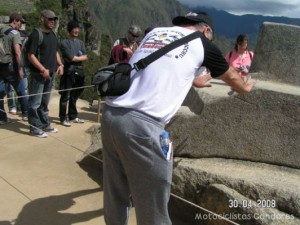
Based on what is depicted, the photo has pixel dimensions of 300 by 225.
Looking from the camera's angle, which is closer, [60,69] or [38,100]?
[38,100]

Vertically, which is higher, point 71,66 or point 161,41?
point 161,41

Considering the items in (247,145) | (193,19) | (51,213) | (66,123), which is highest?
(193,19)

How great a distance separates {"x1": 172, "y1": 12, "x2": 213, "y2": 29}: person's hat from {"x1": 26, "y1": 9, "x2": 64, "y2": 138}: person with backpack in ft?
11.8

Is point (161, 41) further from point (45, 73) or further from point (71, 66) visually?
point (71, 66)

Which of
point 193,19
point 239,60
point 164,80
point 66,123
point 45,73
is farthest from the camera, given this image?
point 66,123

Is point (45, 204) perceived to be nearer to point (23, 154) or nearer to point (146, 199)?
point (23, 154)

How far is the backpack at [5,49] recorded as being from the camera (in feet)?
22.3

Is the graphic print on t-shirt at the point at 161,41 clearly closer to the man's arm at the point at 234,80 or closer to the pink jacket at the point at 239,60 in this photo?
the man's arm at the point at 234,80

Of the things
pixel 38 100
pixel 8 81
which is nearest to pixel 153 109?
pixel 38 100

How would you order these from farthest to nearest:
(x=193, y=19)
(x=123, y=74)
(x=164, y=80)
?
(x=193, y=19) < (x=123, y=74) < (x=164, y=80)

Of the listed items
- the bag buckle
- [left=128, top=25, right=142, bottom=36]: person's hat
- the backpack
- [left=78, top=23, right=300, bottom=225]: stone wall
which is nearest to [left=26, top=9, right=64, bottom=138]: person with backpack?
the backpack

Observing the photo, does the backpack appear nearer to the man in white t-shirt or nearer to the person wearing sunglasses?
the person wearing sunglasses

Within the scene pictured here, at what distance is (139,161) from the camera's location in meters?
2.67

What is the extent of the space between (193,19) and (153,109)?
0.69 metres
